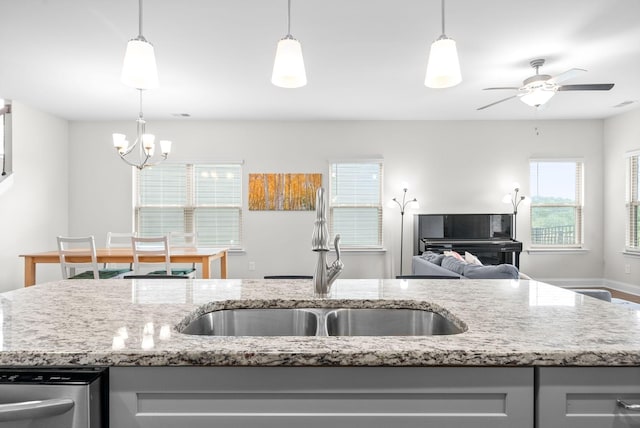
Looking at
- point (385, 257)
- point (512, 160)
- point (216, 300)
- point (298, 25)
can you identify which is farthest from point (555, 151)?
point (216, 300)

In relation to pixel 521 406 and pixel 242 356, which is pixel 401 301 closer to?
pixel 521 406

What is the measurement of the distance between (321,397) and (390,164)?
18.4 feet

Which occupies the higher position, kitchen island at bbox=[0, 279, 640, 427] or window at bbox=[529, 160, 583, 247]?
window at bbox=[529, 160, 583, 247]

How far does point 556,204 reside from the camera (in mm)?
6254

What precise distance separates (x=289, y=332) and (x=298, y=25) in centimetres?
260

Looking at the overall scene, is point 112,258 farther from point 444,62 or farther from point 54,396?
point 444,62

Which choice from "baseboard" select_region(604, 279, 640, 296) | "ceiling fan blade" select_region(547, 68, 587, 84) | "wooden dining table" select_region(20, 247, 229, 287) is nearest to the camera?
"ceiling fan blade" select_region(547, 68, 587, 84)

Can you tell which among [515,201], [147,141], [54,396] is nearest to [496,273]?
[54,396]

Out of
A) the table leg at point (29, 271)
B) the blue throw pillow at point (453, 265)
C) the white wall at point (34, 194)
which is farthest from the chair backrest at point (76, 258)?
the blue throw pillow at point (453, 265)

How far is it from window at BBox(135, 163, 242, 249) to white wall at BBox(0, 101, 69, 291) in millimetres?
1148

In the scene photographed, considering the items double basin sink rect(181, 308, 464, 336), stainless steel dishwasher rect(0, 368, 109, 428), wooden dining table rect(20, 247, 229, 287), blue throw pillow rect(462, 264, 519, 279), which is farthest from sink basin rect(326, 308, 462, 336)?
wooden dining table rect(20, 247, 229, 287)

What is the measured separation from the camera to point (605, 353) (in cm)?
80

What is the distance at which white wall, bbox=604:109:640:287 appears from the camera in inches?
221

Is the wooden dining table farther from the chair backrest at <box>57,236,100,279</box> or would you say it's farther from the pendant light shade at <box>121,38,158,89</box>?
the pendant light shade at <box>121,38,158,89</box>
